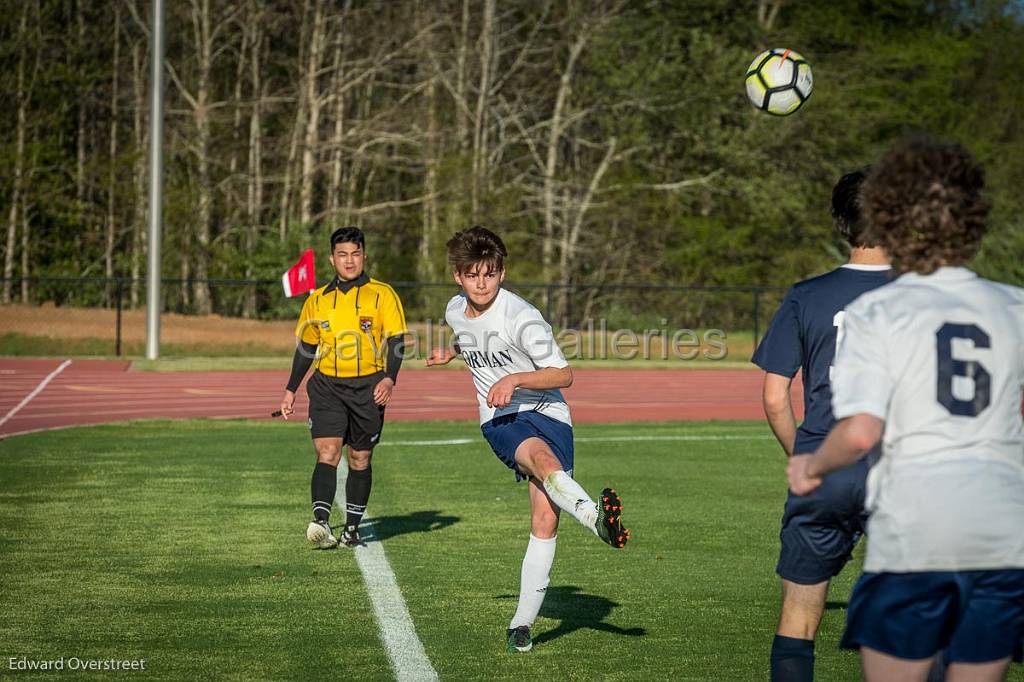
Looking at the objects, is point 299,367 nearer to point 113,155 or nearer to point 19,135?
point 19,135

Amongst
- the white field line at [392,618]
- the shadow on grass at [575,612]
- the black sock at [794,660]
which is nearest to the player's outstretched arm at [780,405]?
the black sock at [794,660]

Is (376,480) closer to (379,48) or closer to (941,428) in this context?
(941,428)

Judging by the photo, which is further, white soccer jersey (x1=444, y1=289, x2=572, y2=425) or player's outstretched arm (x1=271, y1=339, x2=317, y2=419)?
player's outstretched arm (x1=271, y1=339, x2=317, y2=419)

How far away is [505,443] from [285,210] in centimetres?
3267

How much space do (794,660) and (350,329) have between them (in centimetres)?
485

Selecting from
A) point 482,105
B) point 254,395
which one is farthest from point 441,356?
point 482,105

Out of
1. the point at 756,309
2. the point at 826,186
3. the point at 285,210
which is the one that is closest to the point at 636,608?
the point at 756,309

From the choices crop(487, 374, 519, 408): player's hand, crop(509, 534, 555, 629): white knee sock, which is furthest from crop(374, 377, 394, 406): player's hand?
crop(487, 374, 519, 408): player's hand

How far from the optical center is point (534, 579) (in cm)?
627

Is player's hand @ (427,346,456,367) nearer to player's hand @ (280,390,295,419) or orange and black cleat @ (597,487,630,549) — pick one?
orange and black cleat @ (597,487,630,549)

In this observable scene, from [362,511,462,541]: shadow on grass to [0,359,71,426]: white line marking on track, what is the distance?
864 centimetres

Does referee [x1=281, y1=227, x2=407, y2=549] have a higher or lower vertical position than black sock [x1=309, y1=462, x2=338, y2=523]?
higher

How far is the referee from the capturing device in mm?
9055

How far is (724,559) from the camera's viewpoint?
29.1 feet
